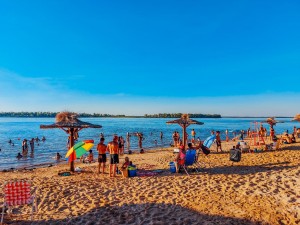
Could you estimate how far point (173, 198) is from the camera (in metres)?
6.79

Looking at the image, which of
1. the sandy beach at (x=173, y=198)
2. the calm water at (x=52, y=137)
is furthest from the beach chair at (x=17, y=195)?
the calm water at (x=52, y=137)

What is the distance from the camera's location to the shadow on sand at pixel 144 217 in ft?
17.1

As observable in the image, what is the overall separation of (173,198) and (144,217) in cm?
149

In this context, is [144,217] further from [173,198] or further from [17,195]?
[17,195]

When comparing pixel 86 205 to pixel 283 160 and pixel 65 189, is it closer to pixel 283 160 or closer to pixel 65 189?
pixel 65 189

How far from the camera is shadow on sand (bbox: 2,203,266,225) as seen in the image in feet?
17.1

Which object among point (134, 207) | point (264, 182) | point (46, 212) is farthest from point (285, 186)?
point (46, 212)

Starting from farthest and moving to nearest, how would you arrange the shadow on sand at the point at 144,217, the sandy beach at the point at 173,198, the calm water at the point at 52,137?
the calm water at the point at 52,137 < the sandy beach at the point at 173,198 < the shadow on sand at the point at 144,217

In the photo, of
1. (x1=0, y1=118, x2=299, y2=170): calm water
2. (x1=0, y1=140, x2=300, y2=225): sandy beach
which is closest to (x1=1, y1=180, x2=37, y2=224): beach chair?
(x1=0, y1=140, x2=300, y2=225): sandy beach

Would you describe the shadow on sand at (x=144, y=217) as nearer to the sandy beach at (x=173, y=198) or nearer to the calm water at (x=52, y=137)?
the sandy beach at (x=173, y=198)

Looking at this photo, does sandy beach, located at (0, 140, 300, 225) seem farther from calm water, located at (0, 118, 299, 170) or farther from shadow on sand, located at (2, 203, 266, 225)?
calm water, located at (0, 118, 299, 170)

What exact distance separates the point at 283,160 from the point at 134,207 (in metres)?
9.24

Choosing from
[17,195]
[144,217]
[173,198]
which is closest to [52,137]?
[17,195]

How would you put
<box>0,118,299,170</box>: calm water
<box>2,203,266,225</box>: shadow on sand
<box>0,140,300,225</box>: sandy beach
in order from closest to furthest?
<box>2,203,266,225</box>: shadow on sand → <box>0,140,300,225</box>: sandy beach → <box>0,118,299,170</box>: calm water
